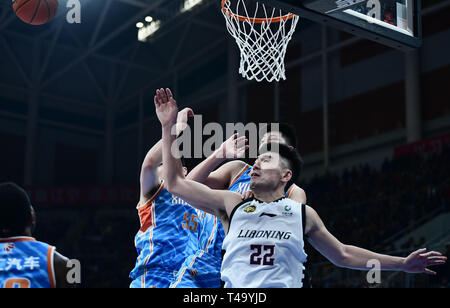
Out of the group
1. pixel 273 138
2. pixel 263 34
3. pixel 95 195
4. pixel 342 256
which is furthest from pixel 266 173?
pixel 95 195

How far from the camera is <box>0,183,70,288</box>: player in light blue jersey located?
304 cm

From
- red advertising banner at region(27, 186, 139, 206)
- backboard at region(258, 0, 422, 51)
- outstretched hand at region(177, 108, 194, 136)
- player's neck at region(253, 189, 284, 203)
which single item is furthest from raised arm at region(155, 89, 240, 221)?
red advertising banner at region(27, 186, 139, 206)

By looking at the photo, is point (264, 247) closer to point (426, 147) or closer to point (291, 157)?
point (291, 157)

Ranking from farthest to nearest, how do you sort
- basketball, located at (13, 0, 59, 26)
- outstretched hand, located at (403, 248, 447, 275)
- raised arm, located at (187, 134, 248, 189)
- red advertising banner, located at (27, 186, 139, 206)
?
red advertising banner, located at (27, 186, 139, 206), basketball, located at (13, 0, 59, 26), raised arm, located at (187, 134, 248, 189), outstretched hand, located at (403, 248, 447, 275)

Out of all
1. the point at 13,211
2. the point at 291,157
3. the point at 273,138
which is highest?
the point at 273,138

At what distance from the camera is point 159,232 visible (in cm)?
396

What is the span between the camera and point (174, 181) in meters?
3.15

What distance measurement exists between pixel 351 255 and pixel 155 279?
1283 millimetres

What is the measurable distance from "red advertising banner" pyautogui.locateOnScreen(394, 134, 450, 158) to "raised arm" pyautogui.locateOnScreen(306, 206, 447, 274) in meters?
9.79

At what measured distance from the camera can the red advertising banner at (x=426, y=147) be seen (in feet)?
41.5

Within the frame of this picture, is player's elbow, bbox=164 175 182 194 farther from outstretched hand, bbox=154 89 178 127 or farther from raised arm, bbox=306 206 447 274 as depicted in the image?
raised arm, bbox=306 206 447 274

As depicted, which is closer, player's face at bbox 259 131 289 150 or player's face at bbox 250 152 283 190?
player's face at bbox 250 152 283 190

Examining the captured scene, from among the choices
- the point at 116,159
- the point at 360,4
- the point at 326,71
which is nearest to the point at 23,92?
the point at 116,159

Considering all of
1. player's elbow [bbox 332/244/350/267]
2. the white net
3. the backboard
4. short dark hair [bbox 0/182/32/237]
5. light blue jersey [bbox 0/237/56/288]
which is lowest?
light blue jersey [bbox 0/237/56/288]
